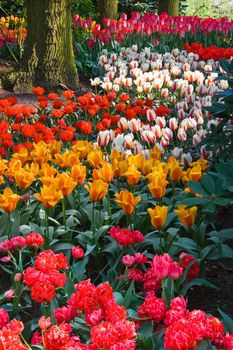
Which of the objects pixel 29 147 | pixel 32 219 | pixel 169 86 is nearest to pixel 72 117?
pixel 169 86

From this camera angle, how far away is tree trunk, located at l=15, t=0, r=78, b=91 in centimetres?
658

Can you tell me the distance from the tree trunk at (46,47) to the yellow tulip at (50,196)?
4.06 m

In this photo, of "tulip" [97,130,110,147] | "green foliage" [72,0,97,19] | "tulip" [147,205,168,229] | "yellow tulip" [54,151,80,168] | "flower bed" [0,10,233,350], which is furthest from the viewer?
"green foliage" [72,0,97,19]

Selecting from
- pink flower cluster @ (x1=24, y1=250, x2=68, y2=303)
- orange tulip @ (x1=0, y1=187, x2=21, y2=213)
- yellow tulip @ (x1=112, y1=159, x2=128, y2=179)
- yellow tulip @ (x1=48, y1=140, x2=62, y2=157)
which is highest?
pink flower cluster @ (x1=24, y1=250, x2=68, y2=303)

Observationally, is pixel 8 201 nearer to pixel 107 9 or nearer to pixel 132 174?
pixel 132 174

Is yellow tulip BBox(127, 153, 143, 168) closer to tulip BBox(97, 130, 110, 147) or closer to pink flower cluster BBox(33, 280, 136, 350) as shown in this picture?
tulip BBox(97, 130, 110, 147)

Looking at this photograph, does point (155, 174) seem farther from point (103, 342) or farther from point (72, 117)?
point (72, 117)

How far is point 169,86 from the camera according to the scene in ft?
18.9

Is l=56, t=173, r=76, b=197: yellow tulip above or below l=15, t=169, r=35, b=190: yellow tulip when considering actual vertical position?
above

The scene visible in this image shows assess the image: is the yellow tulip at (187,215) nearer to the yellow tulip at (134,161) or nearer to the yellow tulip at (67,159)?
the yellow tulip at (134,161)

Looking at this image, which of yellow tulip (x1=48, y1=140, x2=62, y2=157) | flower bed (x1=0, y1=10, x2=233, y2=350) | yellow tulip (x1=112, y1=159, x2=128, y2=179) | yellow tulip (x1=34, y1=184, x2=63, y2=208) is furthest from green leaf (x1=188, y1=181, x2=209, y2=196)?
yellow tulip (x1=48, y1=140, x2=62, y2=157)

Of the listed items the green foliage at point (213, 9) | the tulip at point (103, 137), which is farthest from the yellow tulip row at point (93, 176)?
the green foliage at point (213, 9)

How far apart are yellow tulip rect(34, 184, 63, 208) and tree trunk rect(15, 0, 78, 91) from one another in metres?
4.06

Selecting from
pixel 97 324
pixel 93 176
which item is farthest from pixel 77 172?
pixel 97 324
